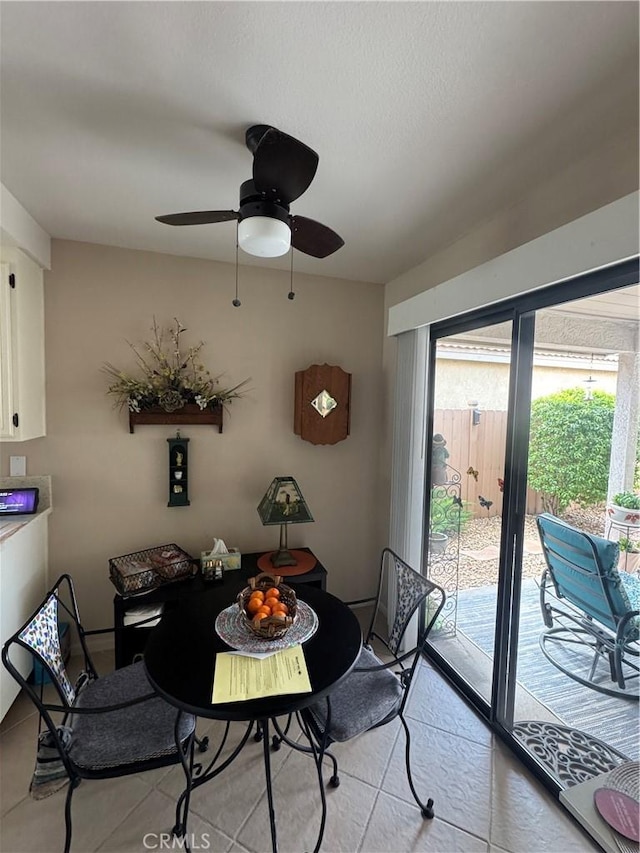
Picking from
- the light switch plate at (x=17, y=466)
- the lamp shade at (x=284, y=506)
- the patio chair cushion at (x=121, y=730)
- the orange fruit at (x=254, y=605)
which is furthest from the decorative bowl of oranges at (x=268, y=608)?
the light switch plate at (x=17, y=466)

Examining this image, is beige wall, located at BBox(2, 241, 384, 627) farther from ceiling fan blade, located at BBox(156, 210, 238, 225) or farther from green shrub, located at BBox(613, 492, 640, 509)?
green shrub, located at BBox(613, 492, 640, 509)

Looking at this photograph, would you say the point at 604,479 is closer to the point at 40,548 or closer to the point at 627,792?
the point at 627,792

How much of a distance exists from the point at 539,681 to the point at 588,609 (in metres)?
0.50

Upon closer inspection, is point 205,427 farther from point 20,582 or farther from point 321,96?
point 321,96

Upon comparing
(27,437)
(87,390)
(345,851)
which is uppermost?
(87,390)

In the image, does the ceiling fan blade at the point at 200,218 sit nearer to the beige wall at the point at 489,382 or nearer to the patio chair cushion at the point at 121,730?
the beige wall at the point at 489,382

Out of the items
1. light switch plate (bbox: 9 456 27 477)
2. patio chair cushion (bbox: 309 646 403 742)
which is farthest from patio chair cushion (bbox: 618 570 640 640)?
light switch plate (bbox: 9 456 27 477)

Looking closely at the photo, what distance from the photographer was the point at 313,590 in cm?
192

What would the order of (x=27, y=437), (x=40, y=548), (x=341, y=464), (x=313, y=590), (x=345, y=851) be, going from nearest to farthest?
(x=345, y=851), (x=313, y=590), (x=27, y=437), (x=40, y=548), (x=341, y=464)

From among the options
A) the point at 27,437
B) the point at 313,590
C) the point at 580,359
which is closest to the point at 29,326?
the point at 27,437

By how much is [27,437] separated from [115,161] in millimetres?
1478

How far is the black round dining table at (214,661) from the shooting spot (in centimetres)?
119

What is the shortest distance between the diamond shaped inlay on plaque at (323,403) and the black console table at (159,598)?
1023 mm

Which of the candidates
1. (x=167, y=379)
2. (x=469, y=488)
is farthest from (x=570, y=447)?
(x=167, y=379)
